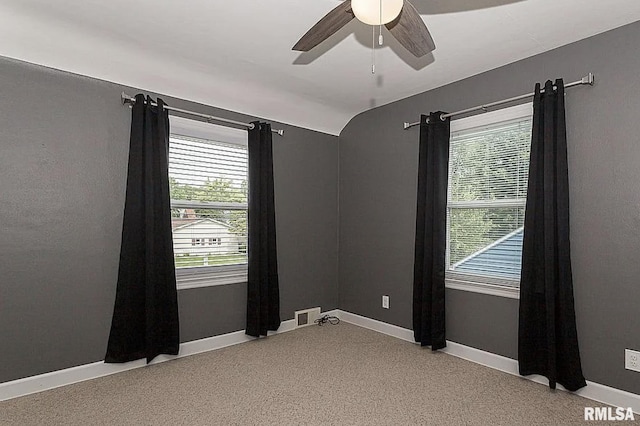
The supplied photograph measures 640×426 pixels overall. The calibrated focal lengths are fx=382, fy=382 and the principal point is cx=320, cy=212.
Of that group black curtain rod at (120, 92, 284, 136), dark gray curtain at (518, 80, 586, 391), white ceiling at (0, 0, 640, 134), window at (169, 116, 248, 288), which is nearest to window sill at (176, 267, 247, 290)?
window at (169, 116, 248, 288)

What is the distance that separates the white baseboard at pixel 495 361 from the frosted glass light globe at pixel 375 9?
8.89ft

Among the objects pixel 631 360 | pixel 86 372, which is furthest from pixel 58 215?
pixel 631 360

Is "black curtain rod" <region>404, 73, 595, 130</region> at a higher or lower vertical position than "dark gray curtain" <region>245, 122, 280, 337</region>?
higher

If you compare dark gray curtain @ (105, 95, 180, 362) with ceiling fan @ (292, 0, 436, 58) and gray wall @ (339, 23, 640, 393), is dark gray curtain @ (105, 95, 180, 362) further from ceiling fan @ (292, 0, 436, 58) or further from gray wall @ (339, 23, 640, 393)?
gray wall @ (339, 23, 640, 393)

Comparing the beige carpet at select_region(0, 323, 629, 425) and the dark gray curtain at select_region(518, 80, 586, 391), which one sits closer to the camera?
the beige carpet at select_region(0, 323, 629, 425)

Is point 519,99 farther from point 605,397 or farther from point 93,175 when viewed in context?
point 93,175

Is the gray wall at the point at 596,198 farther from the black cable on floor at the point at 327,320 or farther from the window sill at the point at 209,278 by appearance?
the window sill at the point at 209,278

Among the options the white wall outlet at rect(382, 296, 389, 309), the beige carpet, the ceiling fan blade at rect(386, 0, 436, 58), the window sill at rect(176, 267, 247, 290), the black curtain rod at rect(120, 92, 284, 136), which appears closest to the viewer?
the ceiling fan blade at rect(386, 0, 436, 58)

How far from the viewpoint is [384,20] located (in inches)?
61.1

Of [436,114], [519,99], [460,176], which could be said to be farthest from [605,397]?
[436,114]

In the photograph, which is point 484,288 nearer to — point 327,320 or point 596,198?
point 596,198

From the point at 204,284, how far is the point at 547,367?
9.29 feet

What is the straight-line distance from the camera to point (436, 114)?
3459 mm

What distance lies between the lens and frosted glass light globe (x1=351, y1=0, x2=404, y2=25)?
1.48m
